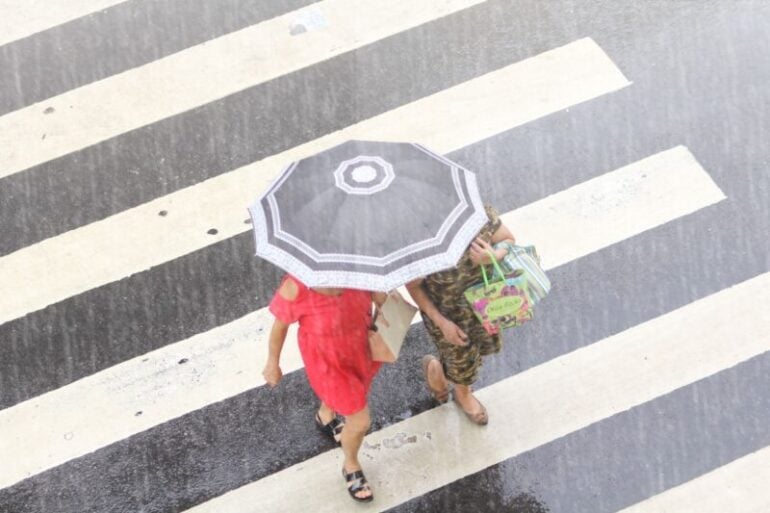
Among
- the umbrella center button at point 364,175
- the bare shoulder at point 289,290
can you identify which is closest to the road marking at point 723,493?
the bare shoulder at point 289,290

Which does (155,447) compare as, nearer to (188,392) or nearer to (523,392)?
(188,392)

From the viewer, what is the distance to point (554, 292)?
7000 mm

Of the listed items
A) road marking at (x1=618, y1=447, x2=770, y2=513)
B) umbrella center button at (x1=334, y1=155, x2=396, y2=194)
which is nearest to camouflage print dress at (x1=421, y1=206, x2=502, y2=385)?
umbrella center button at (x1=334, y1=155, x2=396, y2=194)

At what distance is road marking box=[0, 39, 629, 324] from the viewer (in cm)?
739

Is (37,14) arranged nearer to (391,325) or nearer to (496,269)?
(391,325)

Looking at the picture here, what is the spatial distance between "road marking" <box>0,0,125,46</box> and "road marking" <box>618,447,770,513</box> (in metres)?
5.55

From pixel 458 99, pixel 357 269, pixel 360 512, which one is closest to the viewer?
pixel 357 269

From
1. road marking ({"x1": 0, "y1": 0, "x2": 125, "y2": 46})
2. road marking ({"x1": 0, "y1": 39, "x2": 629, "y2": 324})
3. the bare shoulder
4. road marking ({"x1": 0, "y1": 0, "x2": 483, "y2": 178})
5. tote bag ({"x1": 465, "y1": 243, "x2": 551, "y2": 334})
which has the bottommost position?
road marking ({"x1": 0, "y1": 39, "x2": 629, "y2": 324})

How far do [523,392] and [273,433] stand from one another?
1.38 meters

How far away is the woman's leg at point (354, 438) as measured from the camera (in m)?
5.79

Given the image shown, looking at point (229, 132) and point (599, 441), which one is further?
point (229, 132)

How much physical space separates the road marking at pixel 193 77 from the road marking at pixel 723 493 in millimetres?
3982

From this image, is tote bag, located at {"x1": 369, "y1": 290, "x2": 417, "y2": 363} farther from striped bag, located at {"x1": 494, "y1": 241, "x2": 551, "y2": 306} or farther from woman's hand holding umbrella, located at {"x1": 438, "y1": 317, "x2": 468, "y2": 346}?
striped bag, located at {"x1": 494, "y1": 241, "x2": 551, "y2": 306}

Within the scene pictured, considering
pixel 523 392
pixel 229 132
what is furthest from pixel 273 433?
pixel 229 132
